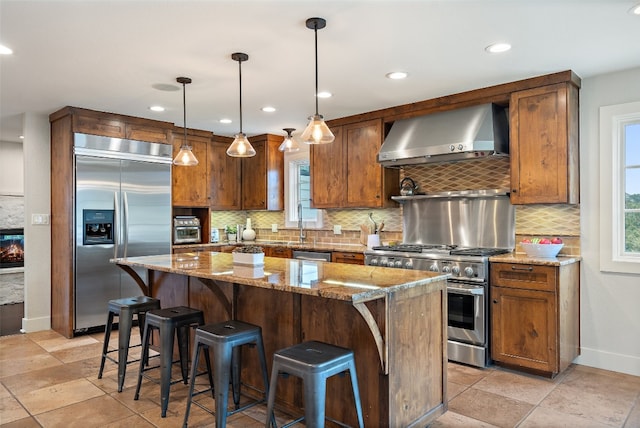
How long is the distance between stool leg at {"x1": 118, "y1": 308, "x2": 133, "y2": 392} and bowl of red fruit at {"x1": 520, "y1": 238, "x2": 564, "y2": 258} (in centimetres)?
317

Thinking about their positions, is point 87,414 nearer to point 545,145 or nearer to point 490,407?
point 490,407

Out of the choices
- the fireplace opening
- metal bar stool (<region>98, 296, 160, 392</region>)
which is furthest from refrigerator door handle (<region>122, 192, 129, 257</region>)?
the fireplace opening

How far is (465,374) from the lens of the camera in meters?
3.49

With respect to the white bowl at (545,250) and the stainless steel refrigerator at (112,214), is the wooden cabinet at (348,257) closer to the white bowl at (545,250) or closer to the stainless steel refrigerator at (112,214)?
the white bowl at (545,250)

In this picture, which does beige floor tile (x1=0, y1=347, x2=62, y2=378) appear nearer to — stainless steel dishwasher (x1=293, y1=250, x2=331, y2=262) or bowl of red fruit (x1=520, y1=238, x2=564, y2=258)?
stainless steel dishwasher (x1=293, y1=250, x2=331, y2=262)

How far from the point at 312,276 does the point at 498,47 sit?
80.2 inches

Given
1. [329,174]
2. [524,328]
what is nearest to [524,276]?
[524,328]

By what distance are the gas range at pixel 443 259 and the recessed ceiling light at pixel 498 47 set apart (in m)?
1.59

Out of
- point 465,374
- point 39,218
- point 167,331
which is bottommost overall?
point 465,374

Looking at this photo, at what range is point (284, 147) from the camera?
3.67 meters

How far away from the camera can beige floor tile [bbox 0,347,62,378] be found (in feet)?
11.7

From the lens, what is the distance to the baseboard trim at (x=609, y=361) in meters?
3.46

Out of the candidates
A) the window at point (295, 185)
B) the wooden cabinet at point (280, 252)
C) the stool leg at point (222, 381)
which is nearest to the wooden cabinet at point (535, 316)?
the stool leg at point (222, 381)

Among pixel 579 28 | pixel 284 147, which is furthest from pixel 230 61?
pixel 579 28
